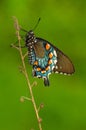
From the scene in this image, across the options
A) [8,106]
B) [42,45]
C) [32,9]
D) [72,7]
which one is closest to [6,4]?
[32,9]

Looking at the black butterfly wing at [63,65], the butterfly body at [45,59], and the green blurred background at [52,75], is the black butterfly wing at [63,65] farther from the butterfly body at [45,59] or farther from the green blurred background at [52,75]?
the green blurred background at [52,75]

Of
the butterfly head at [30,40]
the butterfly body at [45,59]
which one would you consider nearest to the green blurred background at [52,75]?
the butterfly body at [45,59]

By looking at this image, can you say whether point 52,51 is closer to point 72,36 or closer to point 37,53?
point 37,53

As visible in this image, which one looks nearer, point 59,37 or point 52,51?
point 52,51

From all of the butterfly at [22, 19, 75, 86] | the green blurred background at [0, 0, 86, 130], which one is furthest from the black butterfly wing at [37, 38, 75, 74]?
the green blurred background at [0, 0, 86, 130]

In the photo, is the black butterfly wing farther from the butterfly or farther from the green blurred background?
the green blurred background

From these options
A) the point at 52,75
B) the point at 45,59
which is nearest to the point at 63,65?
the point at 45,59
